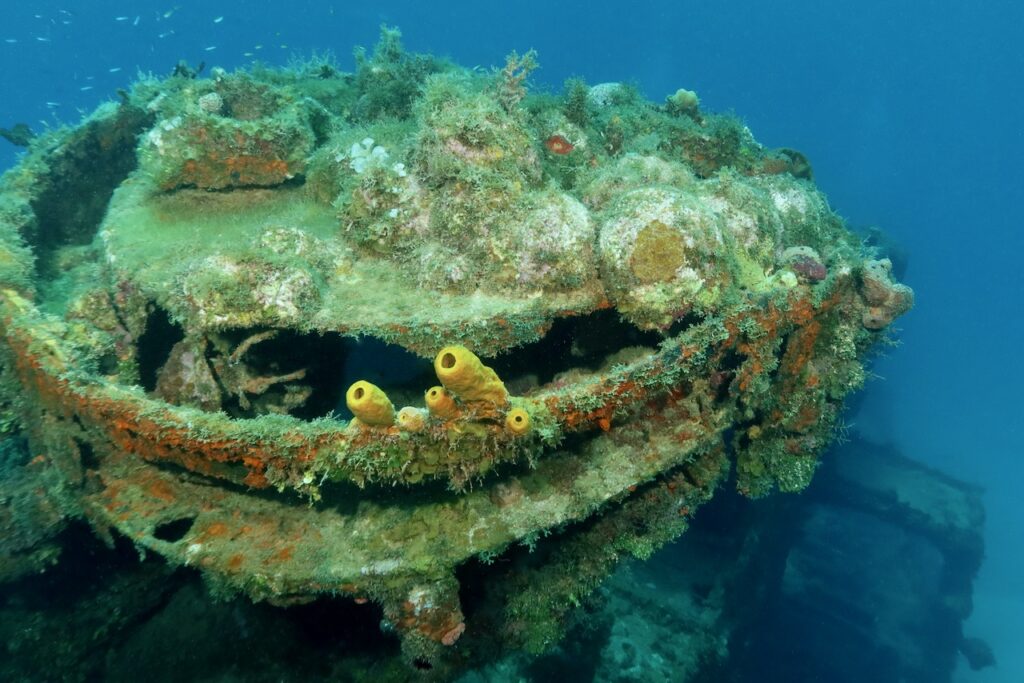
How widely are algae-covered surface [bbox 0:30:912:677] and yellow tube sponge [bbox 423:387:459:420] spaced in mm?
16

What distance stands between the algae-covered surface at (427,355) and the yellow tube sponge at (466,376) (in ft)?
0.07

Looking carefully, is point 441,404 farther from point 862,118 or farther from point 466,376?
point 862,118

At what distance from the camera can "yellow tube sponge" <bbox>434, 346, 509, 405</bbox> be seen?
10.3 ft

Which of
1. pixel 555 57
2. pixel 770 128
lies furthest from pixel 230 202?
pixel 555 57

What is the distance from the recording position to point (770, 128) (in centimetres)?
12938

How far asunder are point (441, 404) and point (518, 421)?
1.67 ft

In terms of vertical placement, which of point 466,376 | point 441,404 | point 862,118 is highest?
point 862,118

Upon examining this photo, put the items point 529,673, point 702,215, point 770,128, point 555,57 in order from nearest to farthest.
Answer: point 702,215, point 529,673, point 770,128, point 555,57

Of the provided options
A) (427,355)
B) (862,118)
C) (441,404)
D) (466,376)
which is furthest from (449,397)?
(862,118)

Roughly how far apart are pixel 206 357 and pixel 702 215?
5285mm

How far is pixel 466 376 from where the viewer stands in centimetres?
321

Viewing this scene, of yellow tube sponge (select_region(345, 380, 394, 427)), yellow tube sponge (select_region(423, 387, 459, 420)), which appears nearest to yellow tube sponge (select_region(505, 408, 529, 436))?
yellow tube sponge (select_region(423, 387, 459, 420))

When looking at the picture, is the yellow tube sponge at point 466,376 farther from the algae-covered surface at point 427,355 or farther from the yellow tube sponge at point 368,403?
the yellow tube sponge at point 368,403

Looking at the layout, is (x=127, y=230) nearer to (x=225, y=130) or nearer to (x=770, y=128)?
(x=225, y=130)
